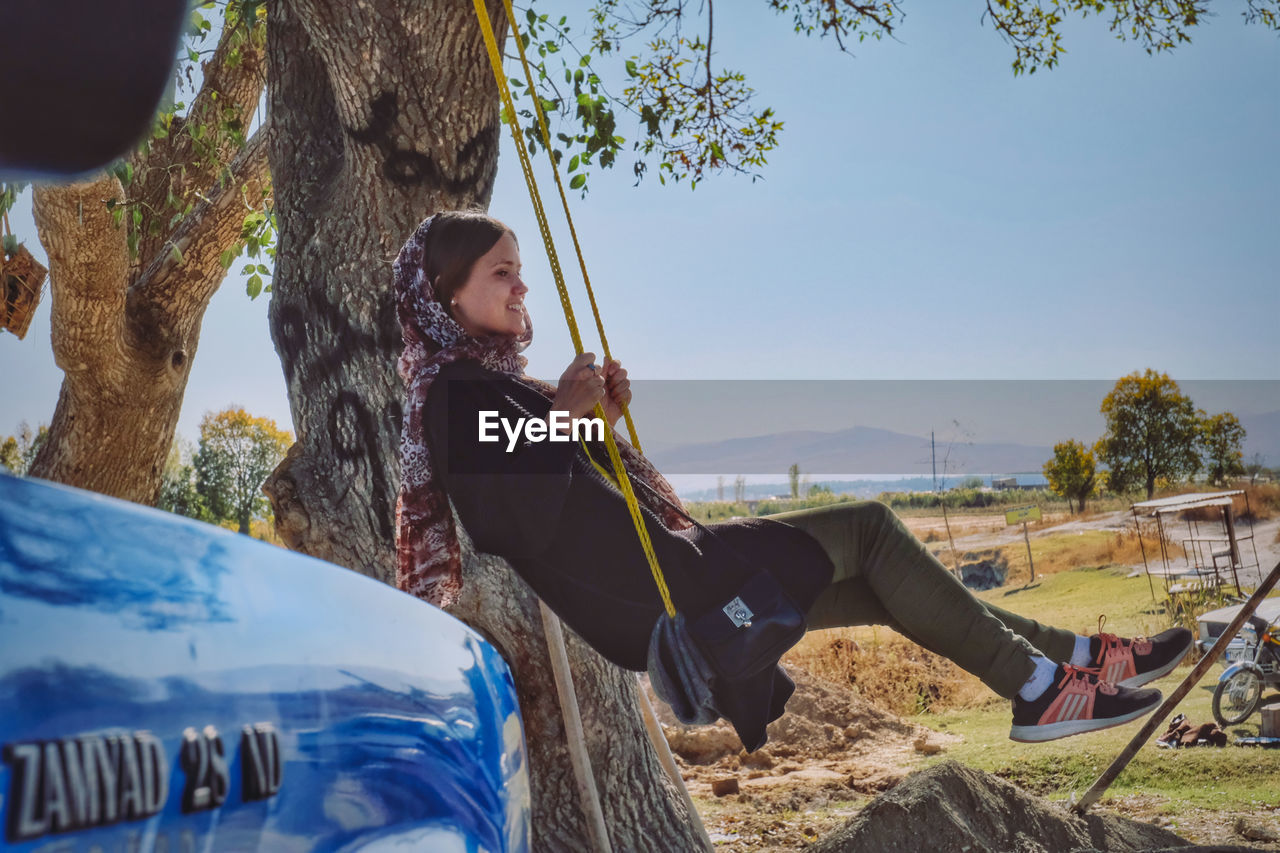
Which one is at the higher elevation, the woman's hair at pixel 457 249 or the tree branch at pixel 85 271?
the tree branch at pixel 85 271

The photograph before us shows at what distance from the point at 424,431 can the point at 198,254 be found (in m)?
3.21

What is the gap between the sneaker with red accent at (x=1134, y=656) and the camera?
91.7 inches

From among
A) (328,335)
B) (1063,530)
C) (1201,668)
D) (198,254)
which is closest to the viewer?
(1201,668)

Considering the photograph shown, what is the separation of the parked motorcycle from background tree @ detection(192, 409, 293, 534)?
51.0 feet

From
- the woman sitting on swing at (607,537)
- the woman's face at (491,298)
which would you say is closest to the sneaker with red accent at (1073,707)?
the woman sitting on swing at (607,537)

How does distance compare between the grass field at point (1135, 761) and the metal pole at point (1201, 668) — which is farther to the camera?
the grass field at point (1135, 761)

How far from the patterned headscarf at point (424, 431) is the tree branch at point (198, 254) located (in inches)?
104

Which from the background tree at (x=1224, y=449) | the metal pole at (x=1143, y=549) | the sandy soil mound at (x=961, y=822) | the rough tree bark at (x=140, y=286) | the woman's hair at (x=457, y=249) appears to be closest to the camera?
the woman's hair at (x=457, y=249)

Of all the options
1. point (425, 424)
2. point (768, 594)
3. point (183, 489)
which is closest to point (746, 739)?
point (768, 594)

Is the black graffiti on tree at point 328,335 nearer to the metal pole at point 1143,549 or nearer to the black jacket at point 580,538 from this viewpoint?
the black jacket at point 580,538

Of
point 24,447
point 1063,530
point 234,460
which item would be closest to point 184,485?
point 234,460

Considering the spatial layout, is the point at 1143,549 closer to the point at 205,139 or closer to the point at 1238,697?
the point at 1238,697

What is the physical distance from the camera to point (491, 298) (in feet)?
7.38

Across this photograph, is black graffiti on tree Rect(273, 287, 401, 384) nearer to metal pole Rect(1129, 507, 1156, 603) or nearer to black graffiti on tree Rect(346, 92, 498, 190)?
black graffiti on tree Rect(346, 92, 498, 190)
